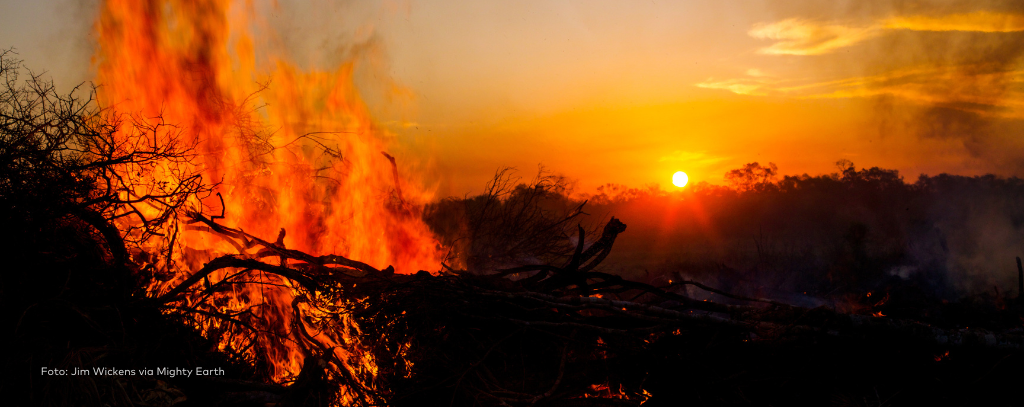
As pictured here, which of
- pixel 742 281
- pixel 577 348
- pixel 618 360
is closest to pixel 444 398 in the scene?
pixel 577 348

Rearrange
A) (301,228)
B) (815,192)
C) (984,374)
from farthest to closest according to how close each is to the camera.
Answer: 1. (815,192)
2. (301,228)
3. (984,374)

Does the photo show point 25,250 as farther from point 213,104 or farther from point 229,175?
point 213,104

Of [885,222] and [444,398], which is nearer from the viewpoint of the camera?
[444,398]

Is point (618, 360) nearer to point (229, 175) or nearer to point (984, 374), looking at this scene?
point (984, 374)

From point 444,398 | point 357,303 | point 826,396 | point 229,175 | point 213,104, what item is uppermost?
point 213,104

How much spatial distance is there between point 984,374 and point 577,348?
3296mm

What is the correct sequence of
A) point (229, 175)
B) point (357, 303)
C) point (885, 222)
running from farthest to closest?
1. point (885, 222)
2. point (229, 175)
3. point (357, 303)

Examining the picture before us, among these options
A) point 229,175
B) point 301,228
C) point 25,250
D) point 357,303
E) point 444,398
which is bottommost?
point 444,398

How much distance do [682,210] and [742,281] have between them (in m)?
24.7

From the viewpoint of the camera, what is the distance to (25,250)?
4758mm

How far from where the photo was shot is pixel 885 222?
23859 mm

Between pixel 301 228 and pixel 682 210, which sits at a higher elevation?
pixel 682 210

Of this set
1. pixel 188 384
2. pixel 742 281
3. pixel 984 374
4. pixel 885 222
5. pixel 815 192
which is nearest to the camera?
pixel 984 374

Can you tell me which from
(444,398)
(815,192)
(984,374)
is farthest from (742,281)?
(815,192)
